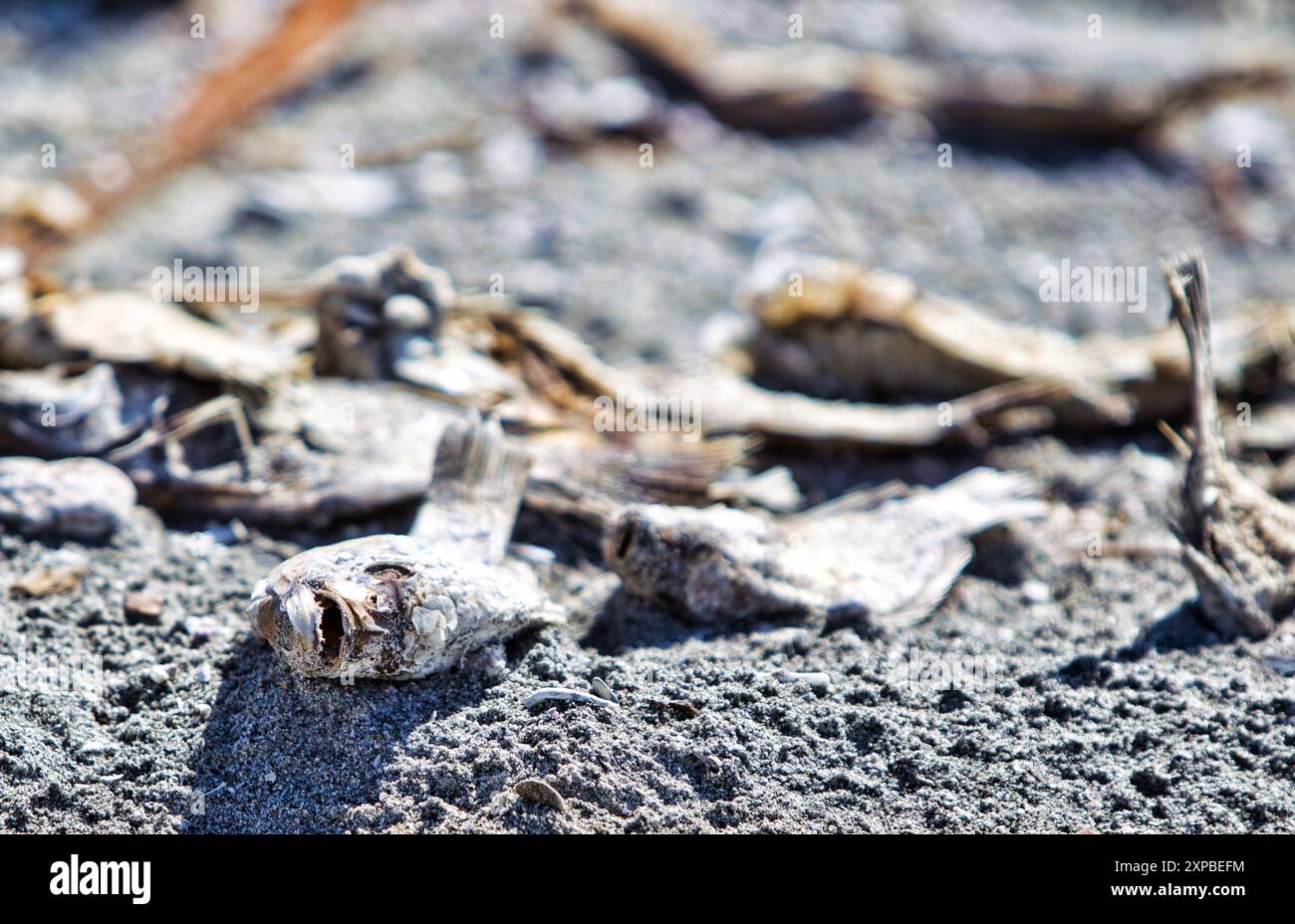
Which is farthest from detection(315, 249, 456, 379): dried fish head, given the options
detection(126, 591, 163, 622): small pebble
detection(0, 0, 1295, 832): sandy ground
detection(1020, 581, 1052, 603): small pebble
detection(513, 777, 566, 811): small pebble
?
detection(1020, 581, 1052, 603): small pebble

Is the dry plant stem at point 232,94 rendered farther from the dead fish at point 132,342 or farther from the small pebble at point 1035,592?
the small pebble at point 1035,592

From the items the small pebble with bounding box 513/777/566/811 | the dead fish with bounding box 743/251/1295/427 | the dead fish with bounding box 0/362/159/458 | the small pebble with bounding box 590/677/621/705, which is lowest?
the small pebble with bounding box 513/777/566/811

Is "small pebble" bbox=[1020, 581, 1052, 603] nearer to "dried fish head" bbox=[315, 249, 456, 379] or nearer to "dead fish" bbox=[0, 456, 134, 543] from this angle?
"dried fish head" bbox=[315, 249, 456, 379]

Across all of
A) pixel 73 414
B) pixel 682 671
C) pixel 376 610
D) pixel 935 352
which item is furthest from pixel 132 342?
pixel 935 352

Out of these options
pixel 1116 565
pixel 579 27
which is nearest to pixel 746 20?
pixel 579 27

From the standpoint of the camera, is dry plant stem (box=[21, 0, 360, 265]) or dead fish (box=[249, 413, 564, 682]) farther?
dry plant stem (box=[21, 0, 360, 265])

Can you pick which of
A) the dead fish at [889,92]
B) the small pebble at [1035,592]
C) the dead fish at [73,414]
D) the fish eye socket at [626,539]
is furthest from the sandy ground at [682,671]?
the dead fish at [889,92]
